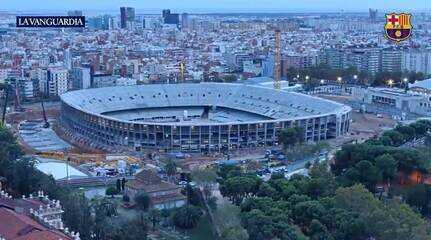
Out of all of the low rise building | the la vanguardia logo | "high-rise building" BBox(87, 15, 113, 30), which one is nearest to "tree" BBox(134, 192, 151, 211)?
the low rise building

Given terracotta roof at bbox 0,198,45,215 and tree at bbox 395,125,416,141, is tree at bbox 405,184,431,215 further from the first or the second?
terracotta roof at bbox 0,198,45,215

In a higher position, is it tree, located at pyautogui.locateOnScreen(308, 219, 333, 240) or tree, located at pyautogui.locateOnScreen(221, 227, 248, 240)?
tree, located at pyautogui.locateOnScreen(221, 227, 248, 240)

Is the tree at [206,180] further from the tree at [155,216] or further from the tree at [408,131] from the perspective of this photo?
the tree at [408,131]

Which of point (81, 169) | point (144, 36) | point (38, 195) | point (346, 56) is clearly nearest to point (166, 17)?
point (144, 36)

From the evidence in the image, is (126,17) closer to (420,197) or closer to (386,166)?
(386,166)

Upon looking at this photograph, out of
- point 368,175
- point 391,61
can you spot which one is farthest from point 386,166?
point 391,61

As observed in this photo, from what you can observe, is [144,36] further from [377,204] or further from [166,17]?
[377,204]

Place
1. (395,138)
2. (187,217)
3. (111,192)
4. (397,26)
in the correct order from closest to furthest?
1. (187,217)
2. (397,26)
3. (111,192)
4. (395,138)
